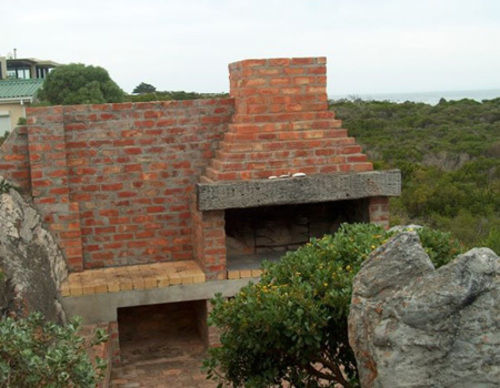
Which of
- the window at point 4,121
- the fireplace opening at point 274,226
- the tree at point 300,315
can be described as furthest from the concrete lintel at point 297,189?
the window at point 4,121

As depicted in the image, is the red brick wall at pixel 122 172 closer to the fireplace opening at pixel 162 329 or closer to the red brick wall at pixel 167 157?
the red brick wall at pixel 167 157

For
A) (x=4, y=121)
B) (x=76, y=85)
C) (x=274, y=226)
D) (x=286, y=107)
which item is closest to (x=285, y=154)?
(x=286, y=107)

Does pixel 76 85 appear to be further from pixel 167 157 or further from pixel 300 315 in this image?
pixel 300 315

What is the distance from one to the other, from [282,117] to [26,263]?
→ 2.82 meters

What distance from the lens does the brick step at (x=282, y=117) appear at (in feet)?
23.5

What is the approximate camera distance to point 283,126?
719 centimetres

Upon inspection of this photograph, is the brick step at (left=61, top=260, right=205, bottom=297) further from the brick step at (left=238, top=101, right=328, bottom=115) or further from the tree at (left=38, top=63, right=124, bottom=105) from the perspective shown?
the tree at (left=38, top=63, right=124, bottom=105)

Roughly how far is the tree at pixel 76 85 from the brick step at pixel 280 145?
26.2m

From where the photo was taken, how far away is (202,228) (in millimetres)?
7035

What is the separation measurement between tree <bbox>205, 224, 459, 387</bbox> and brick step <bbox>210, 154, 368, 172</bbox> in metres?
2.11

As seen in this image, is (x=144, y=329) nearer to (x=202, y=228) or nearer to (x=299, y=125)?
(x=202, y=228)

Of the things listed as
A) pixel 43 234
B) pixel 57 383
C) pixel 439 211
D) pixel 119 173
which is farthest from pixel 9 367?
pixel 439 211

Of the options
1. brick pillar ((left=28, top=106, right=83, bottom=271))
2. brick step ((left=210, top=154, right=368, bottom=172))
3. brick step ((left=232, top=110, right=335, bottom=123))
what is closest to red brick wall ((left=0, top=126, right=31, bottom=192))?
brick pillar ((left=28, top=106, right=83, bottom=271))

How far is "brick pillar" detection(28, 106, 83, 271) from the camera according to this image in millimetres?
7078
